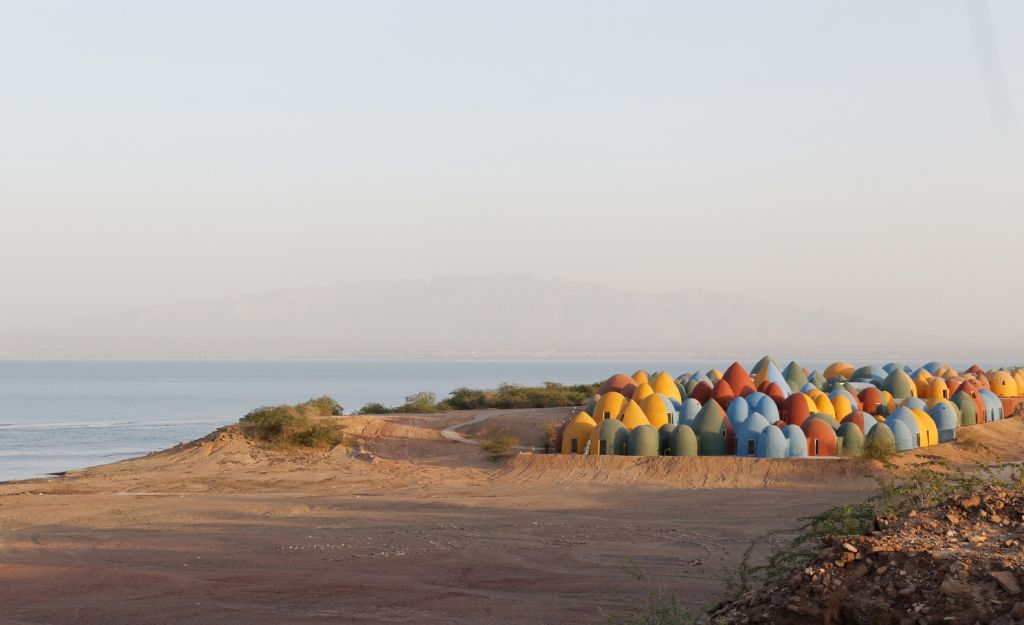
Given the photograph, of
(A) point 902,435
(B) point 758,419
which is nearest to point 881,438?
(A) point 902,435

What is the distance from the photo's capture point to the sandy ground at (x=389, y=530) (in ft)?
49.2

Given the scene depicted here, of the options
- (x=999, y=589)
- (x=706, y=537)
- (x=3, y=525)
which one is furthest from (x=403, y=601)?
(x=3, y=525)

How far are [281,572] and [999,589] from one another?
12.1m

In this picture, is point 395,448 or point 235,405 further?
point 235,405

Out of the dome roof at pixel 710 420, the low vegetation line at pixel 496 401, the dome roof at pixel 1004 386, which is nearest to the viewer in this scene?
the dome roof at pixel 710 420

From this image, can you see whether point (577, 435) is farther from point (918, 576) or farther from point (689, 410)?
point (918, 576)

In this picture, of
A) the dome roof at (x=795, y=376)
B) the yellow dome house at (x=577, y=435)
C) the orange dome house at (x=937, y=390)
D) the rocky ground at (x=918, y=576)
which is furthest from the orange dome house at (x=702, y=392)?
the rocky ground at (x=918, y=576)

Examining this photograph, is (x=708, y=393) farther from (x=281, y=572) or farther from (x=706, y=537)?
(x=281, y=572)

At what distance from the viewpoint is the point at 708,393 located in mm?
37656

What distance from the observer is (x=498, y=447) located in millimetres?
34719

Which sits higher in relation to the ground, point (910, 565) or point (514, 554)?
point (910, 565)

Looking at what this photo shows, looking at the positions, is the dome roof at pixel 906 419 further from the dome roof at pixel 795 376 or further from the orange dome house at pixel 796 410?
A: the dome roof at pixel 795 376

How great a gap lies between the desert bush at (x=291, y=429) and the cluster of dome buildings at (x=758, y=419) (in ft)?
30.8

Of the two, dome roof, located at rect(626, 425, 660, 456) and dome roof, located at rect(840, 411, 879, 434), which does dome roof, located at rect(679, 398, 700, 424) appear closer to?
dome roof, located at rect(626, 425, 660, 456)
